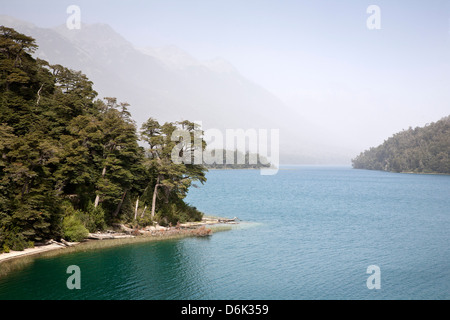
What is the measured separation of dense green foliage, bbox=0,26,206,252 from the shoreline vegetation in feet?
3.84

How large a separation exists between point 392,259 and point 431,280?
22.3 ft

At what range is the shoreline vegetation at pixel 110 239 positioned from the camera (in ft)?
101

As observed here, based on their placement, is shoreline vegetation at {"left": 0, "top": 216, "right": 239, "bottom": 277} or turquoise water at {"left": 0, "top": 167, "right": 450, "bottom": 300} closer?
turquoise water at {"left": 0, "top": 167, "right": 450, "bottom": 300}

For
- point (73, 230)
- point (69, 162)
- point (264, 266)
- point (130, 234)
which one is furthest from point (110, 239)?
point (264, 266)

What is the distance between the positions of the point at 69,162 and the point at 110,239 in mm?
10469

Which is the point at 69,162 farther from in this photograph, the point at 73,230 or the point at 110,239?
the point at 110,239

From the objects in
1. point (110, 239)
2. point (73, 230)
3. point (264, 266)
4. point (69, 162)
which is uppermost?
point (69, 162)

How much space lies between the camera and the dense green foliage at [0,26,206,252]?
111 ft

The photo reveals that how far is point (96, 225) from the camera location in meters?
42.6

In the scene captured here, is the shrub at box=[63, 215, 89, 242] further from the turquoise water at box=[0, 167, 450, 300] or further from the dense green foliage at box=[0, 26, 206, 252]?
the turquoise water at box=[0, 167, 450, 300]

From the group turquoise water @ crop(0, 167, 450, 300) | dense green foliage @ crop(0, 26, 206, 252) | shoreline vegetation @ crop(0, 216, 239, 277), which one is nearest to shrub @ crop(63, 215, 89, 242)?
dense green foliage @ crop(0, 26, 206, 252)

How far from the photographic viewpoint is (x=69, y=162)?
39.2m

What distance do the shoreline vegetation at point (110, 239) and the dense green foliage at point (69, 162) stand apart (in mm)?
1172

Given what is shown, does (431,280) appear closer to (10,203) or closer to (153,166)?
(153,166)
